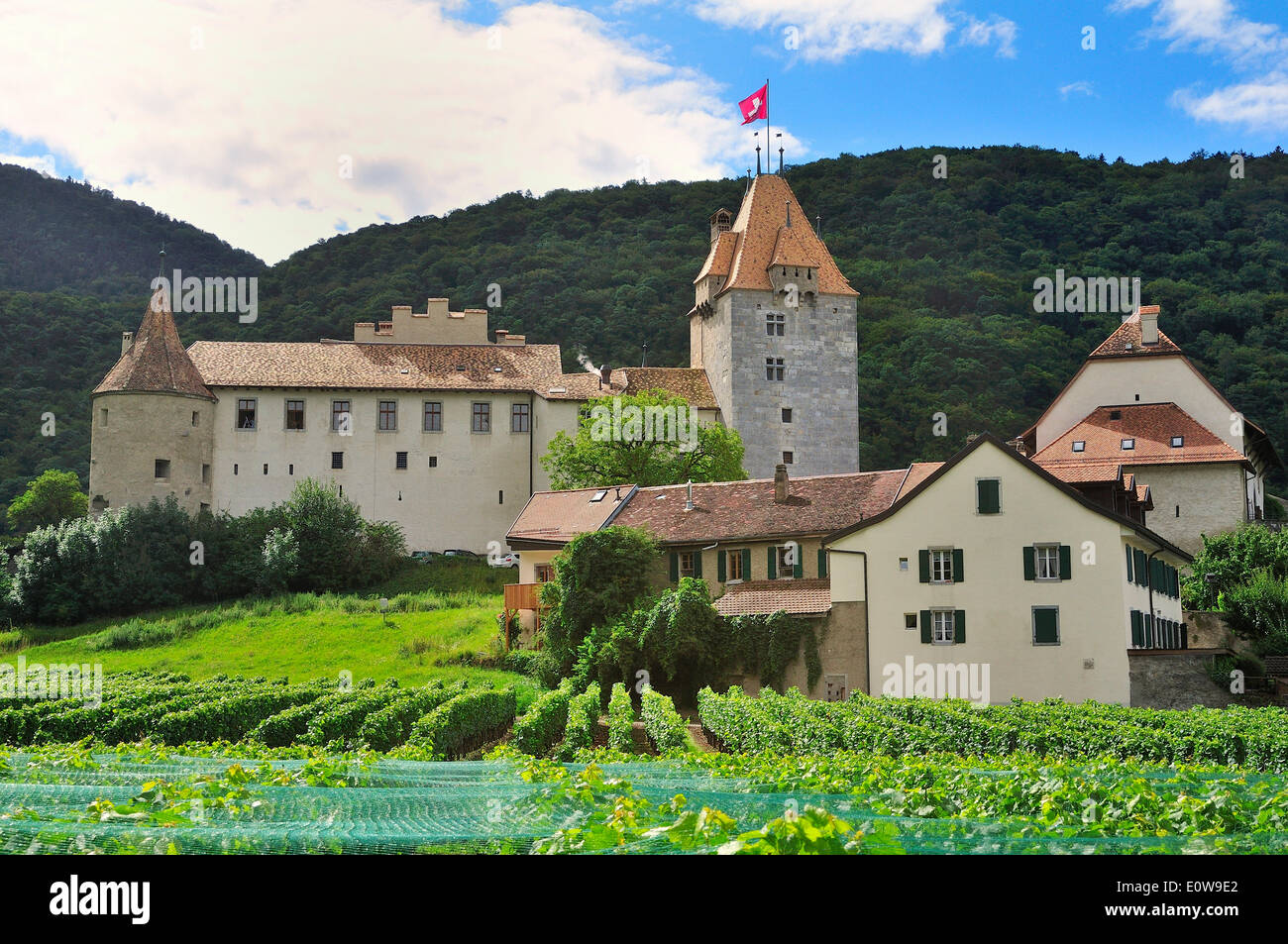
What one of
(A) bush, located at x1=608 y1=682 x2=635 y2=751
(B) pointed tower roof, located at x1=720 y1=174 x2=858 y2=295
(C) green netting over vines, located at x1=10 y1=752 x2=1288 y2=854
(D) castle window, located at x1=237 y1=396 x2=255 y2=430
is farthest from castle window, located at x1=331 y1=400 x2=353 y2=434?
(C) green netting over vines, located at x1=10 y1=752 x2=1288 y2=854

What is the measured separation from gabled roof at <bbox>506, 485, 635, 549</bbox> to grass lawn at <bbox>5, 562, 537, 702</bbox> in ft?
11.8

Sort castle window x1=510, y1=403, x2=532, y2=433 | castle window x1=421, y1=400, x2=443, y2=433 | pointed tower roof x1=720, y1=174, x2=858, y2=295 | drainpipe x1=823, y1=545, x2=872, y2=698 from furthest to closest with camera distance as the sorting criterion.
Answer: pointed tower roof x1=720, y1=174, x2=858, y2=295 → castle window x1=510, y1=403, x2=532, y2=433 → castle window x1=421, y1=400, x2=443, y2=433 → drainpipe x1=823, y1=545, x2=872, y2=698

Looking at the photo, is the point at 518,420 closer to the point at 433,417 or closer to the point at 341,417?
the point at 433,417

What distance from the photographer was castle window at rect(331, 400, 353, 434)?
68.5 m

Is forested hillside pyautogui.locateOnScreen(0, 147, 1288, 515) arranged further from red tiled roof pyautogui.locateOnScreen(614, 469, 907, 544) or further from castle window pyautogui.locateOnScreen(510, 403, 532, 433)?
red tiled roof pyautogui.locateOnScreen(614, 469, 907, 544)

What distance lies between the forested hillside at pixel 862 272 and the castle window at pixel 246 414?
20245 mm

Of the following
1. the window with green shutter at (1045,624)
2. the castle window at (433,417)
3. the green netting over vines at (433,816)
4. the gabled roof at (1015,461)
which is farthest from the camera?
the castle window at (433,417)

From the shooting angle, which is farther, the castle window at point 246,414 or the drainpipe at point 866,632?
the castle window at point 246,414

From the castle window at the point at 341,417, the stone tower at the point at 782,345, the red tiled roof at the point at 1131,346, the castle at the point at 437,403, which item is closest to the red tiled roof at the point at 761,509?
the castle at the point at 437,403

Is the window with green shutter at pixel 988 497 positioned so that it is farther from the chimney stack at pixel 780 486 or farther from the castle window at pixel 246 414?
the castle window at pixel 246 414

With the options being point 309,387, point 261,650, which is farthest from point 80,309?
point 261,650

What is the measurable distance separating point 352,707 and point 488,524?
1575 inches

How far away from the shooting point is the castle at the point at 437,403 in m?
66.5
